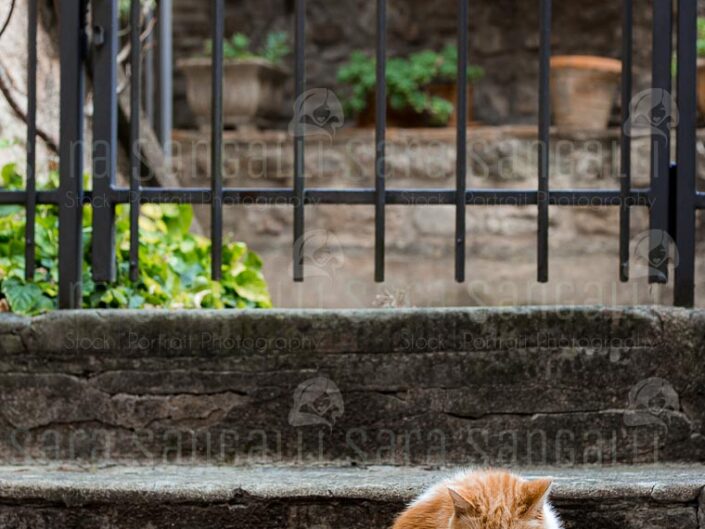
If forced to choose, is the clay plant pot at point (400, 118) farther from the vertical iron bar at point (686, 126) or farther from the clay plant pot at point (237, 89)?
the vertical iron bar at point (686, 126)

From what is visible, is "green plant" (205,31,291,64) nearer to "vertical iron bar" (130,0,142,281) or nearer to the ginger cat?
"vertical iron bar" (130,0,142,281)

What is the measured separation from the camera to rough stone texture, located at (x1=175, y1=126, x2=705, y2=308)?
5.82 m

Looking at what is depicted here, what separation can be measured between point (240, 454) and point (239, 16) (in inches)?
240

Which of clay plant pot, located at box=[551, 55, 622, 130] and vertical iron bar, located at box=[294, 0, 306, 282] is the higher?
clay plant pot, located at box=[551, 55, 622, 130]

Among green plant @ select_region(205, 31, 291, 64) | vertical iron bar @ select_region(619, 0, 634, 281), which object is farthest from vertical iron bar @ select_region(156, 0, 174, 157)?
vertical iron bar @ select_region(619, 0, 634, 281)

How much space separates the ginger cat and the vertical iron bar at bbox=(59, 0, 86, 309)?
47.0 inches

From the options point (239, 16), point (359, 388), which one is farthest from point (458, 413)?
point (239, 16)

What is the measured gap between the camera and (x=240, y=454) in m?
2.28

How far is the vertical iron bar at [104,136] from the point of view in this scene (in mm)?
2484

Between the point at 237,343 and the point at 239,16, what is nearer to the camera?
the point at 237,343

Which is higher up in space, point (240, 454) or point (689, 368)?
point (689, 368)

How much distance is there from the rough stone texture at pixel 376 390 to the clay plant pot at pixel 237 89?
4.41 m

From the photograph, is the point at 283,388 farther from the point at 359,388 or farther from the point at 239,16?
the point at 239,16

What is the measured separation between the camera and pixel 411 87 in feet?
22.5
